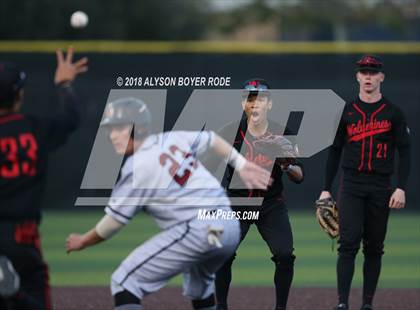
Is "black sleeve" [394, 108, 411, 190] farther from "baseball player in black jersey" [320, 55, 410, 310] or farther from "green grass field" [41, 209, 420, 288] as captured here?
"green grass field" [41, 209, 420, 288]

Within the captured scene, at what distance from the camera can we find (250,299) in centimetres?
869

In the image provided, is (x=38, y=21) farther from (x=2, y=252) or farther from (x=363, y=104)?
(x=2, y=252)

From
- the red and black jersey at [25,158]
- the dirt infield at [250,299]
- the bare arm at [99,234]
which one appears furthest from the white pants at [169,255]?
the dirt infield at [250,299]

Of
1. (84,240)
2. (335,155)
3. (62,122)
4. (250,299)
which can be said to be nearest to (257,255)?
(250,299)

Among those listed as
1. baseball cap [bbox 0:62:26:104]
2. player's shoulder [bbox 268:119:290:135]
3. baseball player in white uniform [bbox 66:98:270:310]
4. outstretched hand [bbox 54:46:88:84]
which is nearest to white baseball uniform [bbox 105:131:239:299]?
baseball player in white uniform [bbox 66:98:270:310]

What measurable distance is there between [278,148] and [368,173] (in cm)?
78

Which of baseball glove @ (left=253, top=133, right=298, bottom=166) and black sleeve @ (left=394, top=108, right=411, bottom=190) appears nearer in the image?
baseball glove @ (left=253, top=133, right=298, bottom=166)

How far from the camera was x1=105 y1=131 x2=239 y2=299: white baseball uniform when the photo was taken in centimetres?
539

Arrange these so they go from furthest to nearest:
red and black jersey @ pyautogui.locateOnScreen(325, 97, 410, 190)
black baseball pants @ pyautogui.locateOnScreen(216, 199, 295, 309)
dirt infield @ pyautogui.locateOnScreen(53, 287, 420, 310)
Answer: dirt infield @ pyautogui.locateOnScreen(53, 287, 420, 310) < red and black jersey @ pyautogui.locateOnScreen(325, 97, 410, 190) < black baseball pants @ pyautogui.locateOnScreen(216, 199, 295, 309)

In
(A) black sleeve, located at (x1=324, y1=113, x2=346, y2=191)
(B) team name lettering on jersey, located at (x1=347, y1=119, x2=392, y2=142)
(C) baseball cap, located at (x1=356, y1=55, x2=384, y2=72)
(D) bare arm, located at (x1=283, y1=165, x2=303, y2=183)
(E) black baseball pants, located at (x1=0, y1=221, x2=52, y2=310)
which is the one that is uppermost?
(C) baseball cap, located at (x1=356, y1=55, x2=384, y2=72)

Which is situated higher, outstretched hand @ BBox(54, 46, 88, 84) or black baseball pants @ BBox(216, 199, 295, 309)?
outstretched hand @ BBox(54, 46, 88, 84)

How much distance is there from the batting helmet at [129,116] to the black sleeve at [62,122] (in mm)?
181

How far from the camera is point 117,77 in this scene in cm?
1694

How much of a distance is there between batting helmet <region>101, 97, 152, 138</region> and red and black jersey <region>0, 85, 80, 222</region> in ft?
0.73
